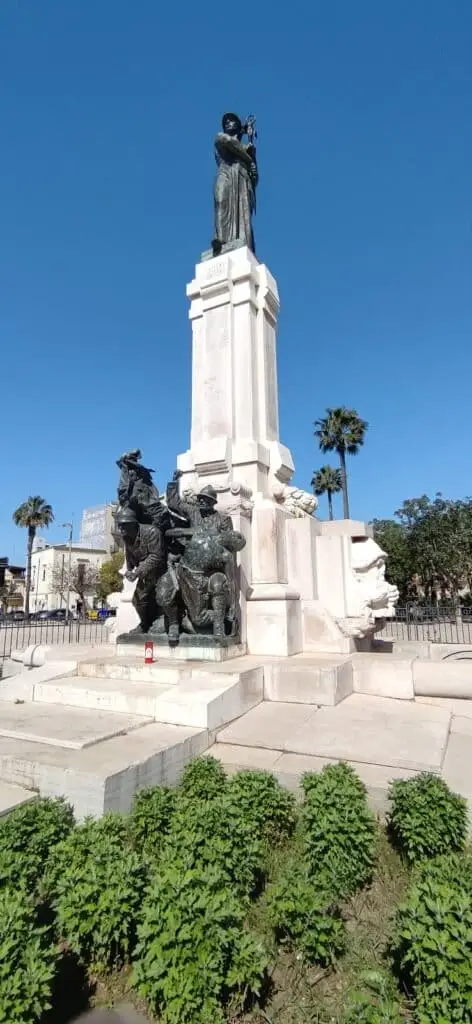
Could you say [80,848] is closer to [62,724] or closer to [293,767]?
[293,767]

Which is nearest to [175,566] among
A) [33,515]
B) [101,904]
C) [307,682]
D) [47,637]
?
[307,682]

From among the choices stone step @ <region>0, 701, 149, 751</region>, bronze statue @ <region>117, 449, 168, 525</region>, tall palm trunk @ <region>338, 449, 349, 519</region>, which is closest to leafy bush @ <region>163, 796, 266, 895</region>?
stone step @ <region>0, 701, 149, 751</region>

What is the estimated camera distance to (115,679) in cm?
687

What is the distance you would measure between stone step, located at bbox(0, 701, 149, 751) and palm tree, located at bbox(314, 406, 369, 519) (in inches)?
1639

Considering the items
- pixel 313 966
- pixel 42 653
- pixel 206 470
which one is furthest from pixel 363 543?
pixel 313 966

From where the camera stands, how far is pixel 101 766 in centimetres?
407

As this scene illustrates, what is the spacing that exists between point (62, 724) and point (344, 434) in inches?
1729

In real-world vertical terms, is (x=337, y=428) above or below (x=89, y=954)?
above

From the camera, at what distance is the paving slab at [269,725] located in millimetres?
5262

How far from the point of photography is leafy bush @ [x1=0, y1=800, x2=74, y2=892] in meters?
2.71

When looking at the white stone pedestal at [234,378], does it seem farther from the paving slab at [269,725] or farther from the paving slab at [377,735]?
the paving slab at [377,735]

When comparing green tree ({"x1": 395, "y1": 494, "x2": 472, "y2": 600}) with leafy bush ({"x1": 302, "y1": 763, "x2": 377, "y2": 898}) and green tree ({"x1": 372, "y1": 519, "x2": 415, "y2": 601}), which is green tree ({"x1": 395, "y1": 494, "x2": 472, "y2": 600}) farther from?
leafy bush ({"x1": 302, "y1": 763, "x2": 377, "y2": 898})

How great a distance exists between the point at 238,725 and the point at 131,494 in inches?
144

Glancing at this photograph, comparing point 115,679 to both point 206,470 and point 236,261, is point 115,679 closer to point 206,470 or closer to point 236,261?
point 206,470
